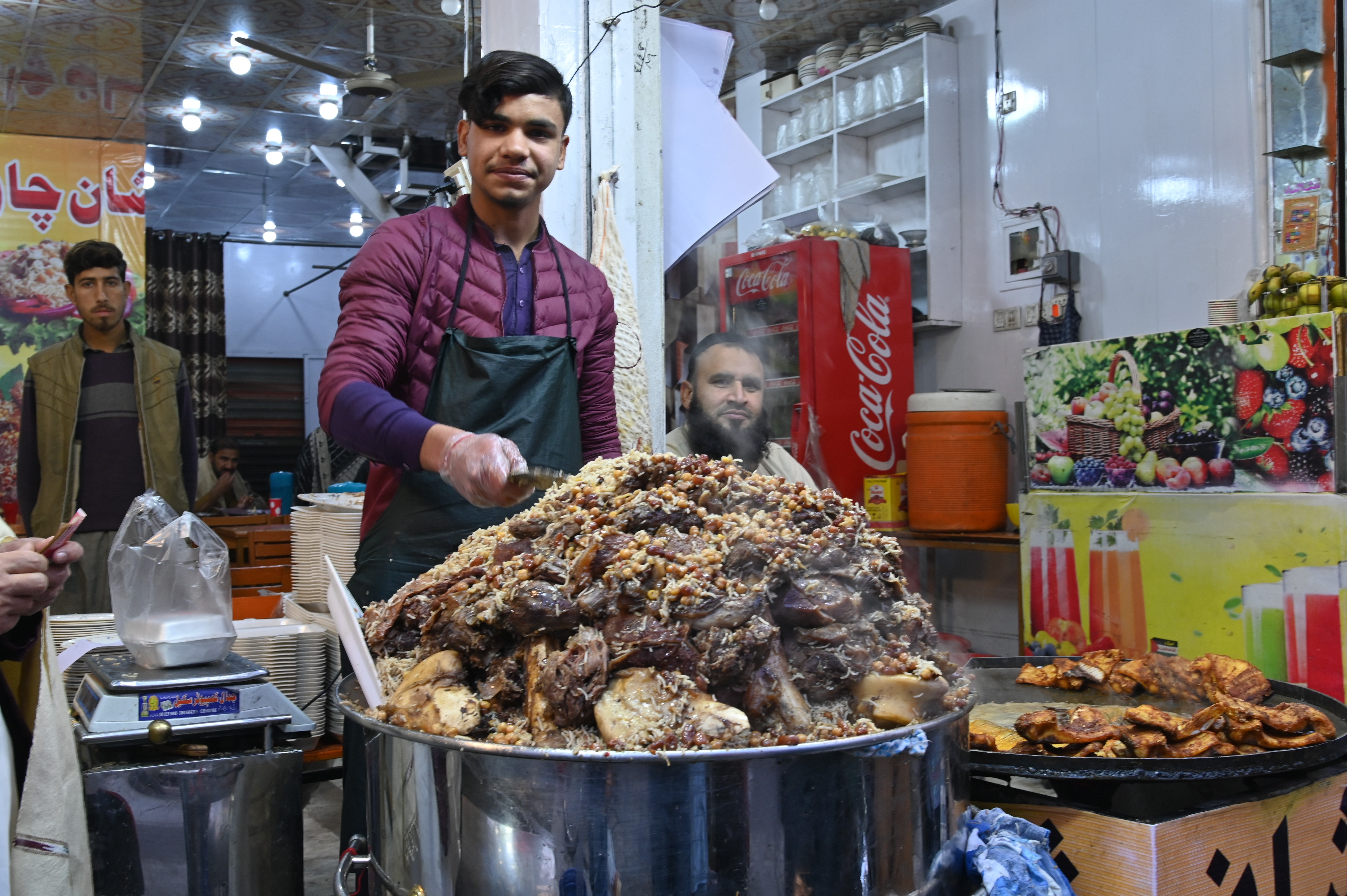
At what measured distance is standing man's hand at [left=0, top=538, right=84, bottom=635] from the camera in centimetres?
131

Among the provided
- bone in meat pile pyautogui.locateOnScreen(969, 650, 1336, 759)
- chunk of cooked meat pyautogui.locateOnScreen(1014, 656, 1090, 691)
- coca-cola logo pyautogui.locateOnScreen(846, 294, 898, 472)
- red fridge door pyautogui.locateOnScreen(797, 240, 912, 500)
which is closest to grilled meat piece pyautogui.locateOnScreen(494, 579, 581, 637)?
bone in meat pile pyautogui.locateOnScreen(969, 650, 1336, 759)

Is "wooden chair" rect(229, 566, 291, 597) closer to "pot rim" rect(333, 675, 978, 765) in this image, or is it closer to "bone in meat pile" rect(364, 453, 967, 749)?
"bone in meat pile" rect(364, 453, 967, 749)

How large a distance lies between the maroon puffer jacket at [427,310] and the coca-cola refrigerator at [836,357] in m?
3.30

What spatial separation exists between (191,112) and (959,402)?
6424 mm

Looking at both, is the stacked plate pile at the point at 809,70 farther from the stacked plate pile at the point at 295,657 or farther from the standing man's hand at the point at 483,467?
the standing man's hand at the point at 483,467

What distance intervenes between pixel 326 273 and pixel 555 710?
1175cm

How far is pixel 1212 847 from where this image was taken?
126cm

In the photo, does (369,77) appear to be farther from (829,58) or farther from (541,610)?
(541,610)

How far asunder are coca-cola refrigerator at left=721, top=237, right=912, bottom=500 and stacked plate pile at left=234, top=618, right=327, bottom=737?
3116 millimetres

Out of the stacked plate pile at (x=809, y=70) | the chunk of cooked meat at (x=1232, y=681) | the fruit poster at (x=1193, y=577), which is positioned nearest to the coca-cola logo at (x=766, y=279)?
the stacked plate pile at (x=809, y=70)

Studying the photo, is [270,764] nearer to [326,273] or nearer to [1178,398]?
[1178,398]

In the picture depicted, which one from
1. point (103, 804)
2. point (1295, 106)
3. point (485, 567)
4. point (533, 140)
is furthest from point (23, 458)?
point (1295, 106)

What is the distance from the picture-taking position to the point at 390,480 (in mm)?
1826

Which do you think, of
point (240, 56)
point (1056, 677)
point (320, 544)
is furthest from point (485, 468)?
point (240, 56)
